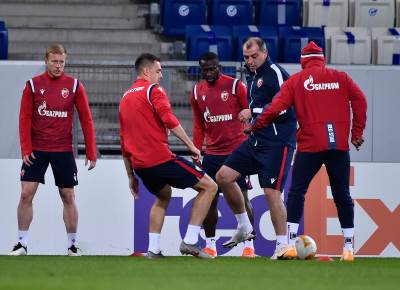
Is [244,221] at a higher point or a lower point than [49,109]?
lower

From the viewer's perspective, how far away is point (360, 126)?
10992 millimetres

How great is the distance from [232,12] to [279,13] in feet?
2.31

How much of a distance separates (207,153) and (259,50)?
1798 millimetres

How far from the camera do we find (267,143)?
11.5 meters

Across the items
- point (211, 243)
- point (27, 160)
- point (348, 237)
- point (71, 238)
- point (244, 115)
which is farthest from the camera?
point (211, 243)

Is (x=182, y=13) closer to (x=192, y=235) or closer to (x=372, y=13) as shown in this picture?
(x=372, y=13)

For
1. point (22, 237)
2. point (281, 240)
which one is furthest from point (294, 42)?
point (281, 240)

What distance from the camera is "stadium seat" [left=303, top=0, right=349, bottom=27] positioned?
18.0 meters

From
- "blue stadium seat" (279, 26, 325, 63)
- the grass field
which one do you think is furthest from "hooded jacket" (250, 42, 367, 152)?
"blue stadium seat" (279, 26, 325, 63)

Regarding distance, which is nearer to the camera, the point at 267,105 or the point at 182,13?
the point at 267,105

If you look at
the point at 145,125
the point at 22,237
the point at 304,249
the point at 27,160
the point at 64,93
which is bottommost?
the point at 22,237

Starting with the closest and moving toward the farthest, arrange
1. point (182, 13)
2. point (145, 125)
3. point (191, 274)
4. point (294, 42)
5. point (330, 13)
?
point (191, 274) < point (145, 125) < point (294, 42) < point (182, 13) < point (330, 13)

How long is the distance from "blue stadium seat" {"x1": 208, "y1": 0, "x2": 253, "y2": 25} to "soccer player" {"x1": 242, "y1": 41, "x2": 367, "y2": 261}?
6.84 meters

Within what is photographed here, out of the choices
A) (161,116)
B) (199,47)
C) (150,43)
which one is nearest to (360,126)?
(161,116)
